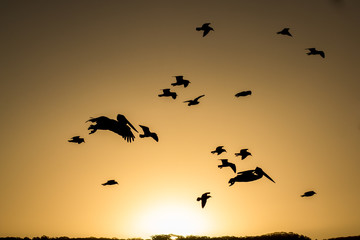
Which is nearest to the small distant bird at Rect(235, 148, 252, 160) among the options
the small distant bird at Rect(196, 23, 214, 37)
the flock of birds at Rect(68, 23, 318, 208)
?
the flock of birds at Rect(68, 23, 318, 208)

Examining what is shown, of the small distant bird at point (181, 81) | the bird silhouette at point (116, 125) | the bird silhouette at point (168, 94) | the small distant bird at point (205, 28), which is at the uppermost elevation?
the small distant bird at point (205, 28)

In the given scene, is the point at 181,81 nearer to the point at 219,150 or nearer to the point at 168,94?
the point at 168,94

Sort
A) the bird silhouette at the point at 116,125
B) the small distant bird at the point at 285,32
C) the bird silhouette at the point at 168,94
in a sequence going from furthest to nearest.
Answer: the small distant bird at the point at 285,32
the bird silhouette at the point at 168,94
the bird silhouette at the point at 116,125

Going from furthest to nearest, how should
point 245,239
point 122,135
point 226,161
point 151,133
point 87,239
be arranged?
point 245,239 → point 87,239 → point 226,161 → point 151,133 → point 122,135

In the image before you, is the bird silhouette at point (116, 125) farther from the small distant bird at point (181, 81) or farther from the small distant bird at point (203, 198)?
the small distant bird at point (181, 81)

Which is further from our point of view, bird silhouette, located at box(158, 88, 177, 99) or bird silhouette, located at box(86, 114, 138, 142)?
bird silhouette, located at box(158, 88, 177, 99)

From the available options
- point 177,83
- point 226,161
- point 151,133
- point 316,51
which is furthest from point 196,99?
point 316,51

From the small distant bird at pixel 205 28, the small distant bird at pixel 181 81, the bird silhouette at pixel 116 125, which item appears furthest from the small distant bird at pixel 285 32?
the bird silhouette at pixel 116 125

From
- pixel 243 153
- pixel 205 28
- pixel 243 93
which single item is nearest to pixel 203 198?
pixel 243 153

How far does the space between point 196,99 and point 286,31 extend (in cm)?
691

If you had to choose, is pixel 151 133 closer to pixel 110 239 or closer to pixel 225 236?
pixel 110 239

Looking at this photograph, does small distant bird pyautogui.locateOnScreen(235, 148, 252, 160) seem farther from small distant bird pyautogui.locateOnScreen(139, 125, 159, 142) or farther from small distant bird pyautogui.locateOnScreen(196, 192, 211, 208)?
small distant bird pyautogui.locateOnScreen(139, 125, 159, 142)

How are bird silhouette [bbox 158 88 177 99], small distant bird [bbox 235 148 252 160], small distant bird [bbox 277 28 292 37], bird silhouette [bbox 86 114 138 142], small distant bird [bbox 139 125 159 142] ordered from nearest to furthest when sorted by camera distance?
1. bird silhouette [bbox 86 114 138 142]
2. small distant bird [bbox 139 125 159 142]
3. bird silhouette [bbox 158 88 177 99]
4. small distant bird [bbox 235 148 252 160]
5. small distant bird [bbox 277 28 292 37]

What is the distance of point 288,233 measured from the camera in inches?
1037
